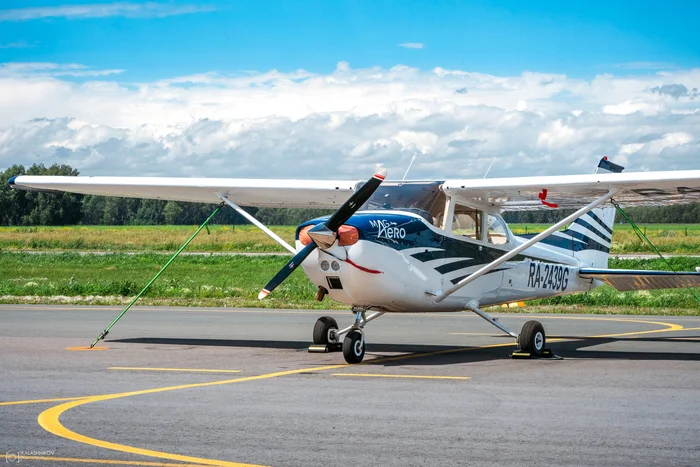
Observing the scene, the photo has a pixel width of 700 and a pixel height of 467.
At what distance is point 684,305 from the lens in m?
25.8

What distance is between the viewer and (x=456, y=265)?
14.5 meters

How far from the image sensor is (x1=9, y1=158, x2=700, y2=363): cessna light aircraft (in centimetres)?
1273

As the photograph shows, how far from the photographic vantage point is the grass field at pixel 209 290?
85.4 ft

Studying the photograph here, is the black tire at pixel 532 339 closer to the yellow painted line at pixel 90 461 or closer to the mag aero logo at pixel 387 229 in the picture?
the mag aero logo at pixel 387 229

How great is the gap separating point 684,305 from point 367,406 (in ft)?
62.5

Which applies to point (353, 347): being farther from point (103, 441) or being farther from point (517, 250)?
point (103, 441)

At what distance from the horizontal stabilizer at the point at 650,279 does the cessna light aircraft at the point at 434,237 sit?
21 millimetres

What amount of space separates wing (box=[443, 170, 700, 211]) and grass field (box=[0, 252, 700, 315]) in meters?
9.48

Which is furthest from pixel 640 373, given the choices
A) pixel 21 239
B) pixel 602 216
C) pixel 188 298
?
pixel 21 239

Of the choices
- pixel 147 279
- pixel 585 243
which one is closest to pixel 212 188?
pixel 585 243

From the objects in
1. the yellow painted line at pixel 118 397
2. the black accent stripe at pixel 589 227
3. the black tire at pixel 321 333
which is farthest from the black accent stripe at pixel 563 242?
the yellow painted line at pixel 118 397

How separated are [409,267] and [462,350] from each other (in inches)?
107

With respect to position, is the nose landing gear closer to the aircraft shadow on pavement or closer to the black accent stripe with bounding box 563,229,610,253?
the aircraft shadow on pavement

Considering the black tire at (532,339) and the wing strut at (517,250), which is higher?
the wing strut at (517,250)
